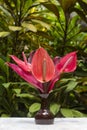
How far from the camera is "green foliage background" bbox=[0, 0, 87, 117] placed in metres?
2.29

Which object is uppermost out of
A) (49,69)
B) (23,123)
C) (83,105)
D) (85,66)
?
(49,69)

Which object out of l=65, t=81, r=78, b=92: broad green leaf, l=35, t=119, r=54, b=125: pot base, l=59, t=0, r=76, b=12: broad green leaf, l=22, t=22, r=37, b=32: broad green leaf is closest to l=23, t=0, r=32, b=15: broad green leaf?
l=22, t=22, r=37, b=32: broad green leaf

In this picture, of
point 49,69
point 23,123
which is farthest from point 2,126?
point 49,69

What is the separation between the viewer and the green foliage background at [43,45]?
2.29 metres

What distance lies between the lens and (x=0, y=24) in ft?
8.86

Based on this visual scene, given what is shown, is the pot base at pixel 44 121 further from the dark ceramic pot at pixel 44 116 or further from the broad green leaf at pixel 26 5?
the broad green leaf at pixel 26 5

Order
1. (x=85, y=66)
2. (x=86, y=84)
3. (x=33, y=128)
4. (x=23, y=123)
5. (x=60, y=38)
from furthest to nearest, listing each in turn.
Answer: (x=60, y=38) → (x=85, y=66) → (x=86, y=84) → (x=23, y=123) → (x=33, y=128)

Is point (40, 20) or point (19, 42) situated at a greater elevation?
point (40, 20)

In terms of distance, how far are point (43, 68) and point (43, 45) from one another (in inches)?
55.0

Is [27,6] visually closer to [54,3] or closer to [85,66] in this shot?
[54,3]

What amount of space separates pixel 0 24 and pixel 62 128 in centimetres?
158

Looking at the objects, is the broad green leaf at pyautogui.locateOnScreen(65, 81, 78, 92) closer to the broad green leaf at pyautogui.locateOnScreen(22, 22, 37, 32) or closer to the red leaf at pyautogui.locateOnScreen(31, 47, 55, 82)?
the broad green leaf at pyautogui.locateOnScreen(22, 22, 37, 32)

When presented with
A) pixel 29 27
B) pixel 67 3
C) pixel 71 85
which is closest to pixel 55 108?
pixel 71 85

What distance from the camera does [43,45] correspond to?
2.66 m
